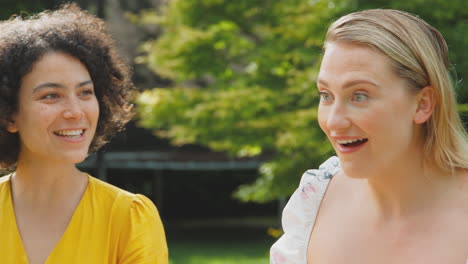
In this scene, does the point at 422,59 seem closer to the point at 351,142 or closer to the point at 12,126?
the point at 351,142

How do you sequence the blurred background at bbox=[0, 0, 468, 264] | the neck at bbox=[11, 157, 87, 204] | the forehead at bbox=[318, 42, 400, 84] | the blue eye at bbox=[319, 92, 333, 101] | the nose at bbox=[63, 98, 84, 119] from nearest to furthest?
the forehead at bbox=[318, 42, 400, 84]
the blue eye at bbox=[319, 92, 333, 101]
the nose at bbox=[63, 98, 84, 119]
the neck at bbox=[11, 157, 87, 204]
the blurred background at bbox=[0, 0, 468, 264]

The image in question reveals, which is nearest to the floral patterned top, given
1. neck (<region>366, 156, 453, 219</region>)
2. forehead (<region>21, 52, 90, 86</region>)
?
neck (<region>366, 156, 453, 219</region>)

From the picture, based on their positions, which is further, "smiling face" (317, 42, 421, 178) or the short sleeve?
the short sleeve

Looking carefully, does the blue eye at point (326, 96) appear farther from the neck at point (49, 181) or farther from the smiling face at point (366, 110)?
the neck at point (49, 181)

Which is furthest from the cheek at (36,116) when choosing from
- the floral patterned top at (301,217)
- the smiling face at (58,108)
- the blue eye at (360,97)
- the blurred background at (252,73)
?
the blurred background at (252,73)

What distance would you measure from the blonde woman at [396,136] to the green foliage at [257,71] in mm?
4581

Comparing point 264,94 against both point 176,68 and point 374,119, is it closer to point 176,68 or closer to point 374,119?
point 176,68

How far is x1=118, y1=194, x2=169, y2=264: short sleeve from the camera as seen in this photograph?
251 centimetres

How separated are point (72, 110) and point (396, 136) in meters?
1.09

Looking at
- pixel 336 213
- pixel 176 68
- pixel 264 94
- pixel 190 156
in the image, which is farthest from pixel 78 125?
pixel 190 156

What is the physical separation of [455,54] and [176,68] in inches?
125

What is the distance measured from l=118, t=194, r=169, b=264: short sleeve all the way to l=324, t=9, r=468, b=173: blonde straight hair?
2.87 feet

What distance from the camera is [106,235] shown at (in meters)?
2.56

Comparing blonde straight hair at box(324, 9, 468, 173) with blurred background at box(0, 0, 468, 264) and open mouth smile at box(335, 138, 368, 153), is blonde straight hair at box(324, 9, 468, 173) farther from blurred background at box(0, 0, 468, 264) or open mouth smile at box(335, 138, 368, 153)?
blurred background at box(0, 0, 468, 264)
